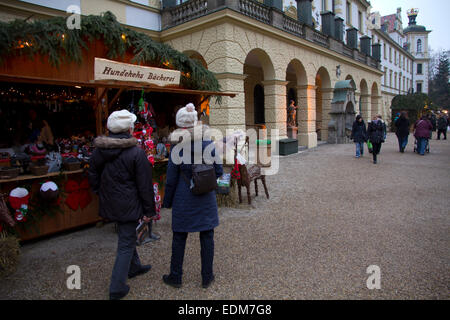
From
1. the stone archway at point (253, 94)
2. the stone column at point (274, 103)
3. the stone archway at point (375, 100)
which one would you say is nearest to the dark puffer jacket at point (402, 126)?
the stone column at point (274, 103)

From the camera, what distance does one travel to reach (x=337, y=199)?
21.3ft

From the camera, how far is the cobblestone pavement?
3.11 metres

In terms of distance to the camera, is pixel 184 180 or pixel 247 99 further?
pixel 247 99

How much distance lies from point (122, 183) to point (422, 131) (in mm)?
12667

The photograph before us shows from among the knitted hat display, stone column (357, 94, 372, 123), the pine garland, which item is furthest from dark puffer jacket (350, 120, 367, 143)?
stone column (357, 94, 372, 123)

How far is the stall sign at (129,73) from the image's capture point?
4508mm

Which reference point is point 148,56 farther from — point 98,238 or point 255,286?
point 255,286

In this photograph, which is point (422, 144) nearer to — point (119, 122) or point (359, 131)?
point (359, 131)

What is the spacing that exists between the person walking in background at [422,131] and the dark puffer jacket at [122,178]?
12314 millimetres

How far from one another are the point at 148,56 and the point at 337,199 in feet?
15.6

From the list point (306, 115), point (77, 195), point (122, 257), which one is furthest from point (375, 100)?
point (122, 257)

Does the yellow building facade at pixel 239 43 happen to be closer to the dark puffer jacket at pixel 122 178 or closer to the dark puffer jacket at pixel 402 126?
the dark puffer jacket at pixel 402 126

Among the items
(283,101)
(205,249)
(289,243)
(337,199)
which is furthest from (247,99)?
(205,249)

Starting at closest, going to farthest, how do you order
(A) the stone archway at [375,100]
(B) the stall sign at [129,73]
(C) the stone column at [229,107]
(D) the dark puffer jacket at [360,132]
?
1. (B) the stall sign at [129,73]
2. (C) the stone column at [229,107]
3. (D) the dark puffer jacket at [360,132]
4. (A) the stone archway at [375,100]
